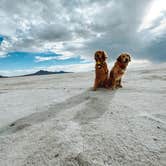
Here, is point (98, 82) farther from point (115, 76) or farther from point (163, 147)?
point (163, 147)

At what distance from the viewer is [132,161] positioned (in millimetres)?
1487

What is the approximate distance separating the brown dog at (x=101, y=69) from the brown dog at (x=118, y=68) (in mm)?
186

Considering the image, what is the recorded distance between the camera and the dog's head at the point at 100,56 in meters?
4.47

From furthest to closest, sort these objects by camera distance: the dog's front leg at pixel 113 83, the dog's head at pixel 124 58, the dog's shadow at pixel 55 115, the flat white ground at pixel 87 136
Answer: the dog's front leg at pixel 113 83 < the dog's head at pixel 124 58 < the dog's shadow at pixel 55 115 < the flat white ground at pixel 87 136

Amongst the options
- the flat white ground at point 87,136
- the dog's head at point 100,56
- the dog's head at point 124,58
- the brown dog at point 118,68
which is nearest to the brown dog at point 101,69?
the dog's head at point 100,56

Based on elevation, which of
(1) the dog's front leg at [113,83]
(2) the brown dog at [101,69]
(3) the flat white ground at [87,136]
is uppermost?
(2) the brown dog at [101,69]

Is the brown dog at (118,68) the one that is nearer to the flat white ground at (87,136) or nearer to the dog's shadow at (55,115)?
the dog's shadow at (55,115)

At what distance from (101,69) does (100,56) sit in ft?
1.28

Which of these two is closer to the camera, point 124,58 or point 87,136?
point 87,136

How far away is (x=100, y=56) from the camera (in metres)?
4.48

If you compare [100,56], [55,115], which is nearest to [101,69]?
[100,56]

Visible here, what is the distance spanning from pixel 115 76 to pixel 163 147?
3093 millimetres

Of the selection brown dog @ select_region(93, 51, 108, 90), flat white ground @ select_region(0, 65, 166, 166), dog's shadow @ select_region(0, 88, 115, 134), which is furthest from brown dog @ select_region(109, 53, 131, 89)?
flat white ground @ select_region(0, 65, 166, 166)

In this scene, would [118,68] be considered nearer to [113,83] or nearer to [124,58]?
[124,58]
